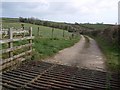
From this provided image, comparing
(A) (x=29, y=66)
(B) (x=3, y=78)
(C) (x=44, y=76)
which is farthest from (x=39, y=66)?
(B) (x=3, y=78)

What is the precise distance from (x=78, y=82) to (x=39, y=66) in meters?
2.77

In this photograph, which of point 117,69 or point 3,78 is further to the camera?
point 117,69

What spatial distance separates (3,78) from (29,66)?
2273mm

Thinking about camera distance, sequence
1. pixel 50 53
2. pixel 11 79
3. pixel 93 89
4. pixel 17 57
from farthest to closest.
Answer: pixel 50 53, pixel 17 57, pixel 11 79, pixel 93 89

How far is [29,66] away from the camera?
32.9 feet

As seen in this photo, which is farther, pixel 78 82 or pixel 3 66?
pixel 3 66

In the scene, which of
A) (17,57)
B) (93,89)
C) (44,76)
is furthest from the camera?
(17,57)

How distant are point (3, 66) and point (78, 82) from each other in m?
2.78

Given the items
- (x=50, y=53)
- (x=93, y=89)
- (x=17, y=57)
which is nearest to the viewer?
(x=93, y=89)

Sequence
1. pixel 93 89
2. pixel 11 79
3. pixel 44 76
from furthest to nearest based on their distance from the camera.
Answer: pixel 44 76 → pixel 11 79 → pixel 93 89

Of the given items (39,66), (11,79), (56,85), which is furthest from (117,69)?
(11,79)

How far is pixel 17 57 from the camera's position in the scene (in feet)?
32.6

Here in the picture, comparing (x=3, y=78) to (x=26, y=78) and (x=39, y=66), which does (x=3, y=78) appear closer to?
(x=26, y=78)

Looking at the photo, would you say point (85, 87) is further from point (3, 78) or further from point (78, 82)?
point (3, 78)
